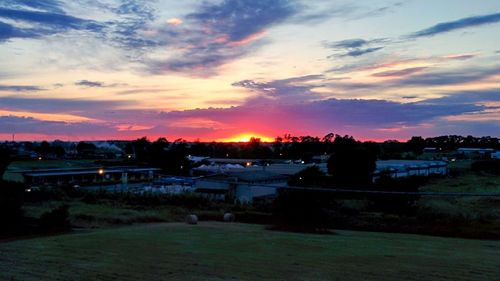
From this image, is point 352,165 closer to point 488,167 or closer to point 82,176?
point 82,176

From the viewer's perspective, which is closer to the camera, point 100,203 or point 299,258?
point 299,258

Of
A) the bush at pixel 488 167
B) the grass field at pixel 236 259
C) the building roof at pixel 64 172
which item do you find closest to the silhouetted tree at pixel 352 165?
the building roof at pixel 64 172

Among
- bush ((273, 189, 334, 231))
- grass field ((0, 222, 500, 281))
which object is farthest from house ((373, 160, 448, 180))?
grass field ((0, 222, 500, 281))

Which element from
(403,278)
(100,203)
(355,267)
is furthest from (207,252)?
(100,203)

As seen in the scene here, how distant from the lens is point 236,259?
527 inches

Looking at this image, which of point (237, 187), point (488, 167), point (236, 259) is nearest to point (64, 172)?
point (237, 187)

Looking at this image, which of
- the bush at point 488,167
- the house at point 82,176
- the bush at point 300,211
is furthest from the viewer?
the bush at point 488,167

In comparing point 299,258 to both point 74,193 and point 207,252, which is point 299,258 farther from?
point 74,193

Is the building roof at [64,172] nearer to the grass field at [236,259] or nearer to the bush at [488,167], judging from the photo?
the grass field at [236,259]

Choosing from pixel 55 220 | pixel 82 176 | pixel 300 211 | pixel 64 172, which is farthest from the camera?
pixel 82 176

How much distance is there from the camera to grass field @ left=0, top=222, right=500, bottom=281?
11.4m

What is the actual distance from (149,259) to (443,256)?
794 cm

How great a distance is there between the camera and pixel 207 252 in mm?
14586

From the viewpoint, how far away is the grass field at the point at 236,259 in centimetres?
1138
